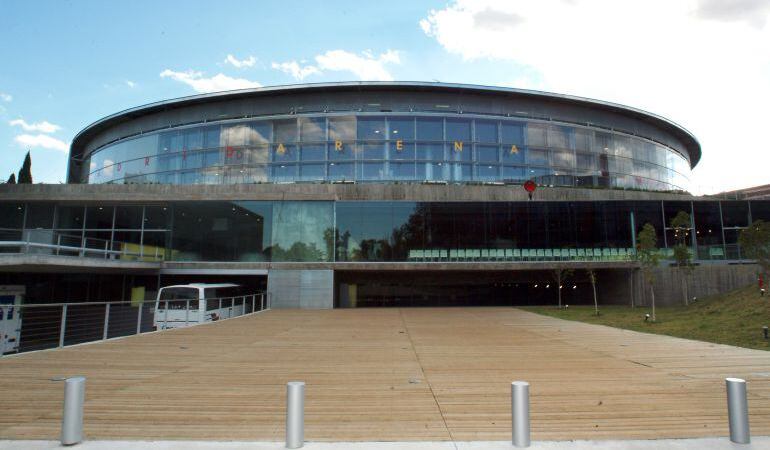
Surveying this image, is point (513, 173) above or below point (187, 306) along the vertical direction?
above

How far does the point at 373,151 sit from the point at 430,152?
4911 mm

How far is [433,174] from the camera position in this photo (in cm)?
4188

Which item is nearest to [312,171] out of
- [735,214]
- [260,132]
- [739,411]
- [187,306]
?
[260,132]

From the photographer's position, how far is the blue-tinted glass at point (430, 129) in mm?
42406

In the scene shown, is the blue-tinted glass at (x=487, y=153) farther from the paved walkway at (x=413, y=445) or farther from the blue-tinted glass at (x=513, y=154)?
the paved walkway at (x=413, y=445)

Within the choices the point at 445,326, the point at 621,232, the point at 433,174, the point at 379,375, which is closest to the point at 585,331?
the point at 445,326

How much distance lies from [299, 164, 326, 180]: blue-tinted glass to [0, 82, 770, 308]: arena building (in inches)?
4.4

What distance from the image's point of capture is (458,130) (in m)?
43.3

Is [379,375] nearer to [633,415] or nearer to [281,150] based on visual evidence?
[633,415]

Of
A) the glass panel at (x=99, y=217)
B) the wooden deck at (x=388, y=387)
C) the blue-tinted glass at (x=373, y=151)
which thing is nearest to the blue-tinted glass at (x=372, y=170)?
the blue-tinted glass at (x=373, y=151)

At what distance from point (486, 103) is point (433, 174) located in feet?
31.9

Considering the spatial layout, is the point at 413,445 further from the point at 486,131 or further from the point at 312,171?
the point at 486,131

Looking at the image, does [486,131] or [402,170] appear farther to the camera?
[486,131]

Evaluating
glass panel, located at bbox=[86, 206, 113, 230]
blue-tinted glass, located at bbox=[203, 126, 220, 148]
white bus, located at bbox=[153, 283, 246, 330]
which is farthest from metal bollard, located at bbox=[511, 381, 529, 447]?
blue-tinted glass, located at bbox=[203, 126, 220, 148]
